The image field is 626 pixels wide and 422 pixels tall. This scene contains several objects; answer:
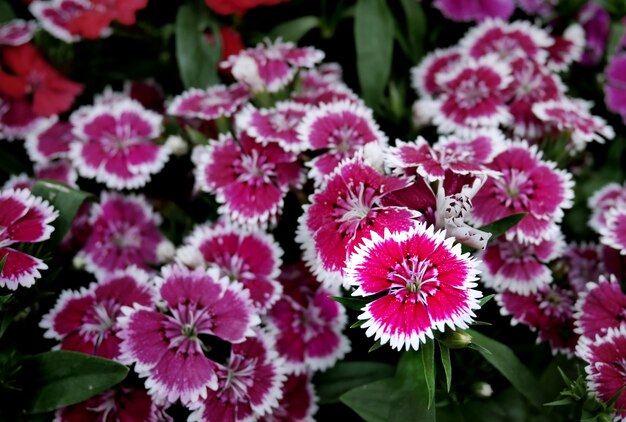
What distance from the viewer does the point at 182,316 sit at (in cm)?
128

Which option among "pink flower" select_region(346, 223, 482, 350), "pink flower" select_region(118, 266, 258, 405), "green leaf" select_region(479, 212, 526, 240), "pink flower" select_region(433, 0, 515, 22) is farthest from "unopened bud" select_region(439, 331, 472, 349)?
"pink flower" select_region(433, 0, 515, 22)

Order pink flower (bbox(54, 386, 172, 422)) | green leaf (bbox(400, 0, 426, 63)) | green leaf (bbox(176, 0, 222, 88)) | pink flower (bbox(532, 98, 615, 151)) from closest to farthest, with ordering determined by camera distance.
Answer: pink flower (bbox(54, 386, 172, 422))
pink flower (bbox(532, 98, 615, 151))
green leaf (bbox(176, 0, 222, 88))
green leaf (bbox(400, 0, 426, 63))

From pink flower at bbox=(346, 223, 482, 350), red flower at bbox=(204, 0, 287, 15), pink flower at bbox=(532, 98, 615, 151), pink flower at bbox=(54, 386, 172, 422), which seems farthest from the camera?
red flower at bbox=(204, 0, 287, 15)

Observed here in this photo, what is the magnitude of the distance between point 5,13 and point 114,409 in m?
1.49

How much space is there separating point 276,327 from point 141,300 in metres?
0.31

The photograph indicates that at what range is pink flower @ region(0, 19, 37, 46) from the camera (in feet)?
6.06

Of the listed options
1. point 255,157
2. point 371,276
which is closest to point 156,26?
point 255,157

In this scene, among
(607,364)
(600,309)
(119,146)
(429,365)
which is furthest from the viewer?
(119,146)

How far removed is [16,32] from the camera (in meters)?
1.91

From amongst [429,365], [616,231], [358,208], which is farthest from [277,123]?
[616,231]

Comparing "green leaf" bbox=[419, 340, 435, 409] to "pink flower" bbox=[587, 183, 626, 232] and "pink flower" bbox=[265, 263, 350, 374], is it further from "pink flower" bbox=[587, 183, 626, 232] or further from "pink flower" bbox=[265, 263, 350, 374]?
"pink flower" bbox=[587, 183, 626, 232]

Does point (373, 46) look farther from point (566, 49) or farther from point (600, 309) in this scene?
point (600, 309)

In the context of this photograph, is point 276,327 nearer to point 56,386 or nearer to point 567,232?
point 56,386

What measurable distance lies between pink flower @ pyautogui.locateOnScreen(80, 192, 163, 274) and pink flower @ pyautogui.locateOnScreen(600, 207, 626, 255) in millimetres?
1095
